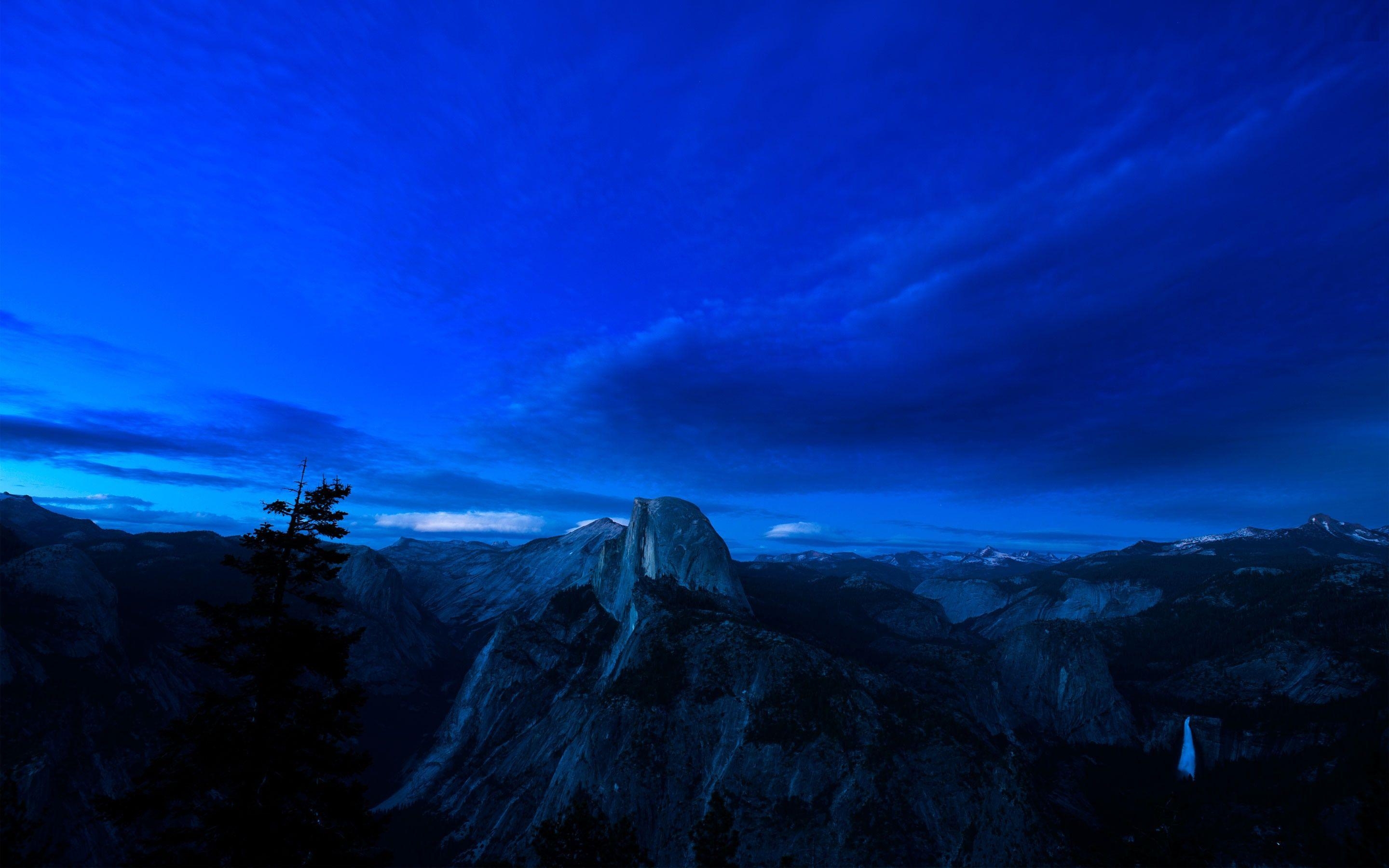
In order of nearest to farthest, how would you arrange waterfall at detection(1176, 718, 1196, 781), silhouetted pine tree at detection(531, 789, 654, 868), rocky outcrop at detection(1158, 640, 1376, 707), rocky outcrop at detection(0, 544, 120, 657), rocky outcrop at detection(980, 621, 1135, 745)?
silhouetted pine tree at detection(531, 789, 654, 868) < rocky outcrop at detection(0, 544, 120, 657) < waterfall at detection(1176, 718, 1196, 781) < rocky outcrop at detection(1158, 640, 1376, 707) < rocky outcrop at detection(980, 621, 1135, 745)

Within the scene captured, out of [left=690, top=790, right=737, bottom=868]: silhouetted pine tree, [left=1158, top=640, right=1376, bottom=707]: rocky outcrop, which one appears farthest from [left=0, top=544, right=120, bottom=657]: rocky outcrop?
[left=1158, top=640, right=1376, bottom=707]: rocky outcrop

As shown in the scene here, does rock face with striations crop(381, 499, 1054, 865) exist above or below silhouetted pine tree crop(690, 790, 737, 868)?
below

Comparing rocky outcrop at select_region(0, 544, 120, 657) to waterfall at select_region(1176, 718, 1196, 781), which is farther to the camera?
waterfall at select_region(1176, 718, 1196, 781)

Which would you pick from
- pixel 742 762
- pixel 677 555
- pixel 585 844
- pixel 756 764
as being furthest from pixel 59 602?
pixel 585 844

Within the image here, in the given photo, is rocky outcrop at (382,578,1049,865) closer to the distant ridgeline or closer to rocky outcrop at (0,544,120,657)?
the distant ridgeline

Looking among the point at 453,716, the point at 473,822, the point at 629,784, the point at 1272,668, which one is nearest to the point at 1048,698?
the point at 1272,668

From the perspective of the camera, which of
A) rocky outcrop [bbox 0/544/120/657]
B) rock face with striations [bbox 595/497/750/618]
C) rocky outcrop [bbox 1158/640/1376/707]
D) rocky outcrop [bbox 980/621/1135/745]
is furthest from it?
rocky outcrop [bbox 980/621/1135/745]

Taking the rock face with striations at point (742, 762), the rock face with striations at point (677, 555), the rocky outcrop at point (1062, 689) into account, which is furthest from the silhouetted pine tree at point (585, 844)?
the rocky outcrop at point (1062, 689)

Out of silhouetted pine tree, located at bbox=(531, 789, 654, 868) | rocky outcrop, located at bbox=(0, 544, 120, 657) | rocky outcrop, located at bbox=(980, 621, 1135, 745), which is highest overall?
rocky outcrop, located at bbox=(0, 544, 120, 657)
